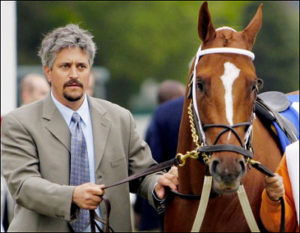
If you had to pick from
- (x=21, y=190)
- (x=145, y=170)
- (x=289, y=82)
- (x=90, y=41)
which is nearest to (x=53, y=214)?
(x=21, y=190)

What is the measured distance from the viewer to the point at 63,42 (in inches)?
192

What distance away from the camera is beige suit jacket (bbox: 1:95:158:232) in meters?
4.70

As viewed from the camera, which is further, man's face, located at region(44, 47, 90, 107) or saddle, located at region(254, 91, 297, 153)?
saddle, located at region(254, 91, 297, 153)

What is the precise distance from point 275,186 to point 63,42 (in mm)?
1600

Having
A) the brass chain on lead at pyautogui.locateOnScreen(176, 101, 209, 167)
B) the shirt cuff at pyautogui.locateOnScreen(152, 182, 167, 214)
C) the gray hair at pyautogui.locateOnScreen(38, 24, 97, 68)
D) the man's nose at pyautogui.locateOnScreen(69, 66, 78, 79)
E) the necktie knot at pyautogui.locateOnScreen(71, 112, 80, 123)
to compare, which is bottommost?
the shirt cuff at pyautogui.locateOnScreen(152, 182, 167, 214)

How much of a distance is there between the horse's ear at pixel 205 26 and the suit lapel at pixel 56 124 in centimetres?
101

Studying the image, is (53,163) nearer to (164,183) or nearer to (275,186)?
(164,183)

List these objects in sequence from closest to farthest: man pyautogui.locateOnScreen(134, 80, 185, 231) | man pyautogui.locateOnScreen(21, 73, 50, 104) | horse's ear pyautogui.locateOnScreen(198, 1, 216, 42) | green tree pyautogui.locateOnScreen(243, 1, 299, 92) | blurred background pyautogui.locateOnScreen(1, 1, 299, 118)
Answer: horse's ear pyautogui.locateOnScreen(198, 1, 216, 42) < man pyautogui.locateOnScreen(134, 80, 185, 231) < man pyautogui.locateOnScreen(21, 73, 50, 104) < green tree pyautogui.locateOnScreen(243, 1, 299, 92) < blurred background pyautogui.locateOnScreen(1, 1, 299, 118)

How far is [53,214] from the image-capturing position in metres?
4.69

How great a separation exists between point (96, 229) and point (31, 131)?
712mm

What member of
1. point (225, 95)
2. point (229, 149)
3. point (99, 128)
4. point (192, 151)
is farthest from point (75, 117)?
point (229, 149)

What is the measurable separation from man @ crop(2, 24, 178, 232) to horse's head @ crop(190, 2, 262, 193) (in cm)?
73

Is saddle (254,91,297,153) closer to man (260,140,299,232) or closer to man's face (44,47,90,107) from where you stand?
man (260,140,299,232)

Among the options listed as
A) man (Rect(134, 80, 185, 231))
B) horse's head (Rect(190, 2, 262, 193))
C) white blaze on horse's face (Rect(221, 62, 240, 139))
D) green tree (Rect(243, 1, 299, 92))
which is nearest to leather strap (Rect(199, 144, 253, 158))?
horse's head (Rect(190, 2, 262, 193))
